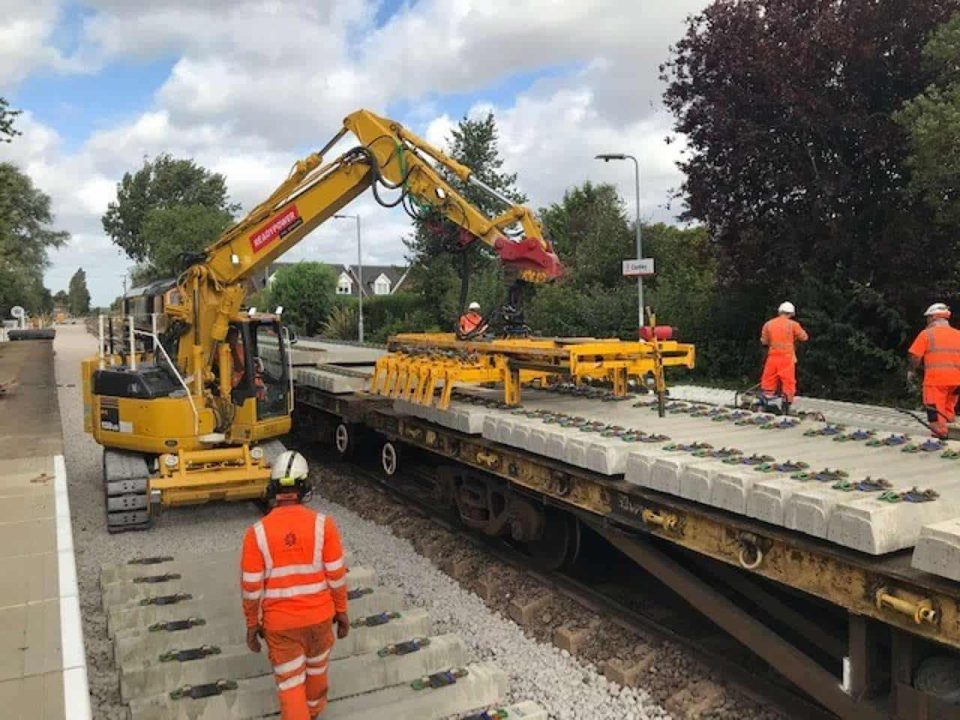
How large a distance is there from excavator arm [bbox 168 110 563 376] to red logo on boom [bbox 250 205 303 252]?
1 centimetres

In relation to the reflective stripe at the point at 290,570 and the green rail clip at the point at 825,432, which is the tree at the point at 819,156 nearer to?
the green rail clip at the point at 825,432

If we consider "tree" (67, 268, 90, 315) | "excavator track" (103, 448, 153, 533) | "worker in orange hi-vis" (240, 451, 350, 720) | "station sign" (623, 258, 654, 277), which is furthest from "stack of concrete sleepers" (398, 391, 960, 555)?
"tree" (67, 268, 90, 315)

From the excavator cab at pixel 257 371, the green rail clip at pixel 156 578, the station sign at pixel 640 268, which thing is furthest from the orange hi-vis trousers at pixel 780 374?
the green rail clip at pixel 156 578

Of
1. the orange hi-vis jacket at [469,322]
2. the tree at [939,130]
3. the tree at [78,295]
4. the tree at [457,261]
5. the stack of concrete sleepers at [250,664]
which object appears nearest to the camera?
the stack of concrete sleepers at [250,664]

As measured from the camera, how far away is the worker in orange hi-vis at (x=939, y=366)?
7.37 meters

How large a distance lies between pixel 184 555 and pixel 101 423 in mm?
2757

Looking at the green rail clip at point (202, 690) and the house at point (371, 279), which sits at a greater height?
the house at point (371, 279)

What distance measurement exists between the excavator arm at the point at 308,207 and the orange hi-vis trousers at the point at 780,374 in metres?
4.02

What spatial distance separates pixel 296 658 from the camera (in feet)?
13.9

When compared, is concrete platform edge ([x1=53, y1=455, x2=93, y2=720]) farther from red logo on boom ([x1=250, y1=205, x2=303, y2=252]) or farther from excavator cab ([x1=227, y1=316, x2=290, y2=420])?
red logo on boom ([x1=250, y1=205, x2=303, y2=252])

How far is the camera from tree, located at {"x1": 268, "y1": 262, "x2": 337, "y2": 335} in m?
43.7

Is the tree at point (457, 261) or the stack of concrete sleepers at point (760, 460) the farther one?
the tree at point (457, 261)

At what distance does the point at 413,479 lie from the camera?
429 inches

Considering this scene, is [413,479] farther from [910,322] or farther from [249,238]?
[910,322]
